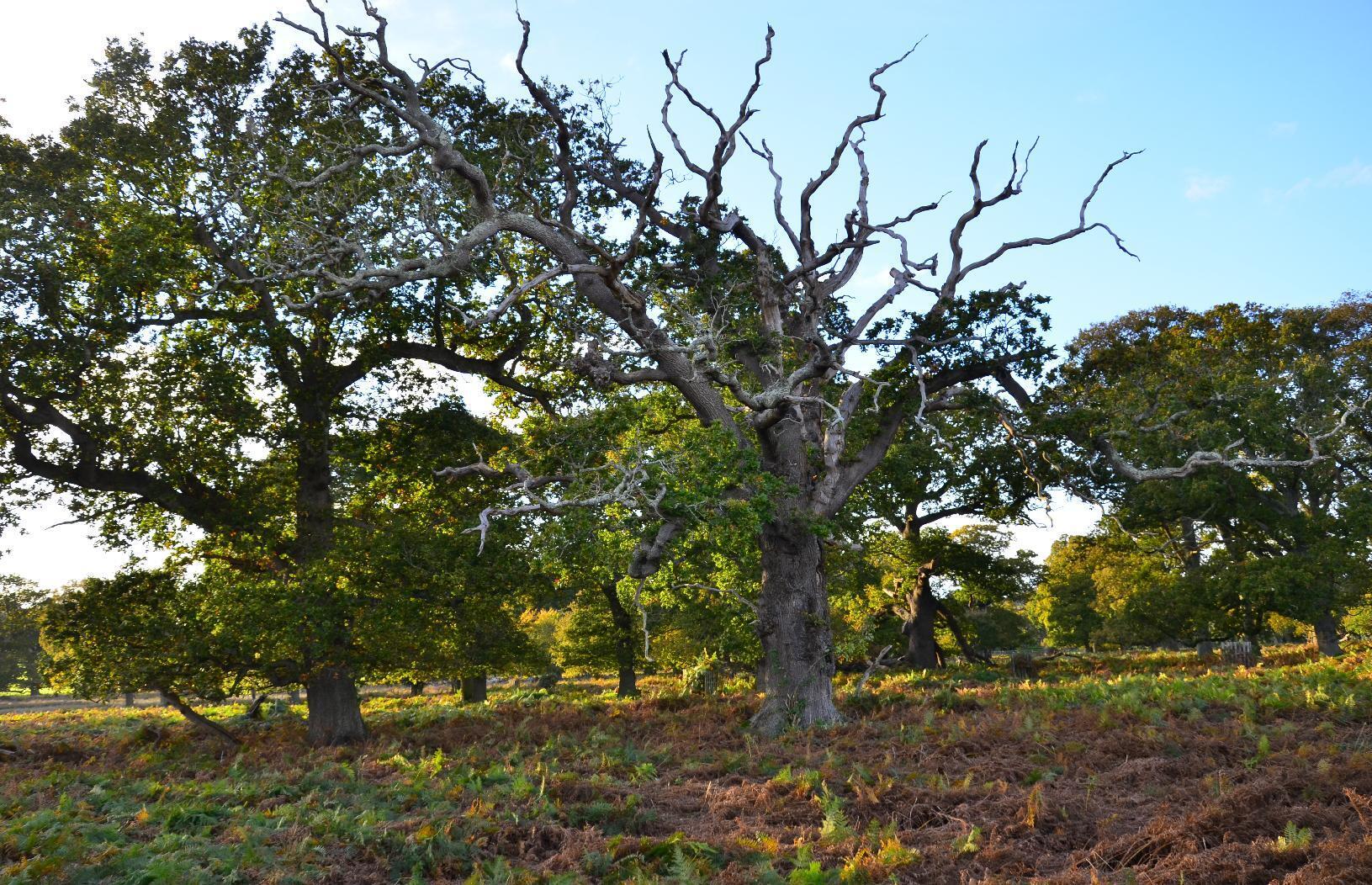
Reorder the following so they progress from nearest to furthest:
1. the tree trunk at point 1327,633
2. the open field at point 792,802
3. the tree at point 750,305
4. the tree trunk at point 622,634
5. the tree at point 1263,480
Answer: the open field at point 792,802, the tree at point 750,305, the tree at point 1263,480, the tree trunk at point 1327,633, the tree trunk at point 622,634

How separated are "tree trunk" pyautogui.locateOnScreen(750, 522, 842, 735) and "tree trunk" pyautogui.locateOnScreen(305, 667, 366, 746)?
28.0ft

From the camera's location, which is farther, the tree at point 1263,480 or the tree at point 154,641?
the tree at point 1263,480

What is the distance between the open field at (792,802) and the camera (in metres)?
7.52

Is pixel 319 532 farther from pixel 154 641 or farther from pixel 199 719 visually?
pixel 199 719

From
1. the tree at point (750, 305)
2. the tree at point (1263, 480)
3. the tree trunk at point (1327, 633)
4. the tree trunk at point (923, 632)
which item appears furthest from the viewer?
the tree trunk at point (923, 632)

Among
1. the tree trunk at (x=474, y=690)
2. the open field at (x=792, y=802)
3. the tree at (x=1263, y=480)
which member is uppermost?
the tree at (x=1263, y=480)

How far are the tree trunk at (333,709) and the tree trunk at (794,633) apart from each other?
28.0 ft

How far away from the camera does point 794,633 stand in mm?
16656

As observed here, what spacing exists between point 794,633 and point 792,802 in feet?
21.4

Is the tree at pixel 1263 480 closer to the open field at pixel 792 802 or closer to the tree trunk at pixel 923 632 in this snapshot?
the tree trunk at pixel 923 632

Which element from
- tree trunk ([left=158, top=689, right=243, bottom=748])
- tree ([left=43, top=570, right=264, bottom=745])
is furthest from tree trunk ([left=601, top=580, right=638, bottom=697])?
tree ([left=43, top=570, right=264, bottom=745])

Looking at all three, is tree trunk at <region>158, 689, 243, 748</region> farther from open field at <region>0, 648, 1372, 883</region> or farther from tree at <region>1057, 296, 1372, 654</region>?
tree at <region>1057, 296, 1372, 654</region>

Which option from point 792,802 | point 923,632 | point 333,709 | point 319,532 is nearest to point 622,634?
point 923,632

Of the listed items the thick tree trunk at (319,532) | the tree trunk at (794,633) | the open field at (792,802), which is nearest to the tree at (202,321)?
the thick tree trunk at (319,532)
